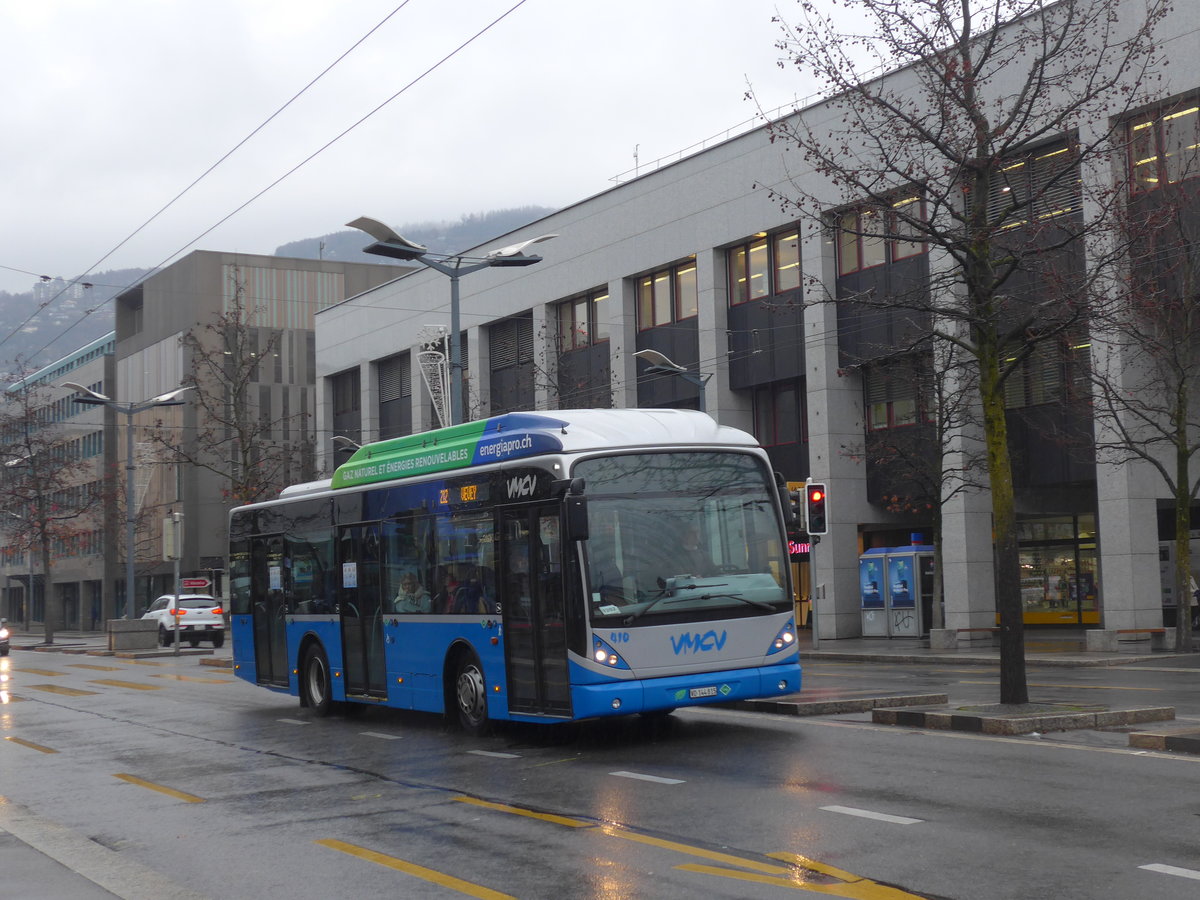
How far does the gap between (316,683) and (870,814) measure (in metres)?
10.7

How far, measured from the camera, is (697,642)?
42.6ft

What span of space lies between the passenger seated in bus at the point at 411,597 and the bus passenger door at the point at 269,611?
3.67 meters

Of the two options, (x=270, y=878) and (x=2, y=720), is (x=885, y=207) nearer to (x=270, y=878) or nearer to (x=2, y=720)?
(x=270, y=878)

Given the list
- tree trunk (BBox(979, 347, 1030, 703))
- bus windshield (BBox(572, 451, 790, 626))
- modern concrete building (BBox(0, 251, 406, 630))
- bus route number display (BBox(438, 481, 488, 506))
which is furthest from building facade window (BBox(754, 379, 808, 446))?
modern concrete building (BBox(0, 251, 406, 630))

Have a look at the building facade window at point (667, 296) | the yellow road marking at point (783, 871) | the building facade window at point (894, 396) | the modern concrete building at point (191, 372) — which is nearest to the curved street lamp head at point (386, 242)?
the building facade window at point (894, 396)

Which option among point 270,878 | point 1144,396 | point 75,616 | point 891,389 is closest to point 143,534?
point 75,616

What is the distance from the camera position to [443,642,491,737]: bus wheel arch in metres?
14.3

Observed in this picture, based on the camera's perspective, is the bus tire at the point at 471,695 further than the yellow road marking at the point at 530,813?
Yes

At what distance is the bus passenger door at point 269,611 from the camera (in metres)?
19.0

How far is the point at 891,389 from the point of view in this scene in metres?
36.1

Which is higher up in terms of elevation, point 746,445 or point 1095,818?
point 746,445

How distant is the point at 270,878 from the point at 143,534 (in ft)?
243

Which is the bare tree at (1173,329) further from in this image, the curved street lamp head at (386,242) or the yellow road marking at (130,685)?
the yellow road marking at (130,685)

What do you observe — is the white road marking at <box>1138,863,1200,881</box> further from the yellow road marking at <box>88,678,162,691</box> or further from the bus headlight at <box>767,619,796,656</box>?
the yellow road marking at <box>88,678,162,691</box>
